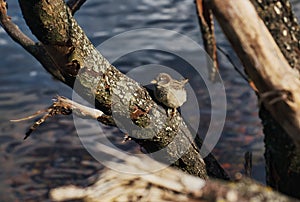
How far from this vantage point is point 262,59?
41.3 inches

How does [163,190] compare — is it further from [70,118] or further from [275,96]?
[70,118]

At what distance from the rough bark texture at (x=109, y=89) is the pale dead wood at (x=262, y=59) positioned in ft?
1.85

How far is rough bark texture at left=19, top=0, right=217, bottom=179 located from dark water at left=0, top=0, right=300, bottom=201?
1.41 m

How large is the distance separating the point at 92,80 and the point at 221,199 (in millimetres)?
723

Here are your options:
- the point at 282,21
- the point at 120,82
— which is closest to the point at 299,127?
the point at 120,82

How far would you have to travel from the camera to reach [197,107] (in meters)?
4.29

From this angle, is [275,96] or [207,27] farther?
[207,27]

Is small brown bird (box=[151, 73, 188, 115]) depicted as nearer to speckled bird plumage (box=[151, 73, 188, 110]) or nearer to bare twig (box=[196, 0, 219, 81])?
speckled bird plumage (box=[151, 73, 188, 110])

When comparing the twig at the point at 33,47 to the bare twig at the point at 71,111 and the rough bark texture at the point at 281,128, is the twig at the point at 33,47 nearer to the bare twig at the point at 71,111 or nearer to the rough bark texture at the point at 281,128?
the bare twig at the point at 71,111

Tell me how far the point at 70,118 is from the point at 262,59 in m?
3.44

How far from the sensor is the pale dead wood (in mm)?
1011

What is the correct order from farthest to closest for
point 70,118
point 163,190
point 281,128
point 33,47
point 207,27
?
1. point 70,118
2. point 207,27
3. point 33,47
4. point 281,128
5. point 163,190

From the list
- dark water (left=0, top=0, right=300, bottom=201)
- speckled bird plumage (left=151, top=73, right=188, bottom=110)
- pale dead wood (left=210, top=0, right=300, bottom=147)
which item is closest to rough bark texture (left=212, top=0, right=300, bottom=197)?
pale dead wood (left=210, top=0, right=300, bottom=147)

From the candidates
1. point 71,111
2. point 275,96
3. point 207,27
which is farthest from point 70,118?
point 275,96
